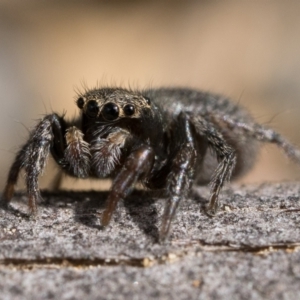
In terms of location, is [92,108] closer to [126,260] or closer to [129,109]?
[129,109]

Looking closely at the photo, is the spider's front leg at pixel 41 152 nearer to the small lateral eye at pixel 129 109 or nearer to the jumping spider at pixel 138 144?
the jumping spider at pixel 138 144

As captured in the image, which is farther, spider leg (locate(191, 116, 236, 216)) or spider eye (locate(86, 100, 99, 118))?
spider eye (locate(86, 100, 99, 118))

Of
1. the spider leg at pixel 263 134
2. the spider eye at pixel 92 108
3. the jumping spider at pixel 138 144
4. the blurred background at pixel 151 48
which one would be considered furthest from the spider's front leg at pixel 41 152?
the blurred background at pixel 151 48

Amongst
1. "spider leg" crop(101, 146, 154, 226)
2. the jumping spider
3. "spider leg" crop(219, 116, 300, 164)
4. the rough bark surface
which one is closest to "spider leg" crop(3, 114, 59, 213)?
the jumping spider

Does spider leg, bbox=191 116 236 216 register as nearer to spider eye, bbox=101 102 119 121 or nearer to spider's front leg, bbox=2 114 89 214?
spider eye, bbox=101 102 119 121

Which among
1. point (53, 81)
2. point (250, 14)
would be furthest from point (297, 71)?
point (53, 81)

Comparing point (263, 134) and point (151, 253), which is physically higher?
point (263, 134)

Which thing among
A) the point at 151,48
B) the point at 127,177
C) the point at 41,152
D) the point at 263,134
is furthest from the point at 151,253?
the point at 151,48
